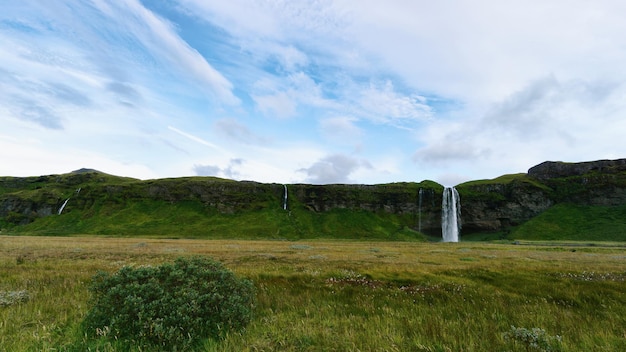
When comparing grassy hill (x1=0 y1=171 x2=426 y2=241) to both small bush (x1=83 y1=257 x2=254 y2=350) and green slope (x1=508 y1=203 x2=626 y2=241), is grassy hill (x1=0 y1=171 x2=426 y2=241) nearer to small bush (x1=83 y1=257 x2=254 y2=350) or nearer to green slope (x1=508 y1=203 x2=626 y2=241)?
green slope (x1=508 y1=203 x2=626 y2=241)

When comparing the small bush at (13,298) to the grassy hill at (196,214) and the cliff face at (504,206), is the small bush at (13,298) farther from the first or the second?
the cliff face at (504,206)

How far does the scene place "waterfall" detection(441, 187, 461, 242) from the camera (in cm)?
11916

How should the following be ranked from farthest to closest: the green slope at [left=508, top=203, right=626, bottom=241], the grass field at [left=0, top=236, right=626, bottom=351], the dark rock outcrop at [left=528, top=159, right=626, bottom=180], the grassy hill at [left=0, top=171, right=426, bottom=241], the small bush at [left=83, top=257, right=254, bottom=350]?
the dark rock outcrop at [left=528, top=159, right=626, bottom=180] < the grassy hill at [left=0, top=171, right=426, bottom=241] < the green slope at [left=508, top=203, right=626, bottom=241] < the small bush at [left=83, top=257, right=254, bottom=350] < the grass field at [left=0, top=236, right=626, bottom=351]

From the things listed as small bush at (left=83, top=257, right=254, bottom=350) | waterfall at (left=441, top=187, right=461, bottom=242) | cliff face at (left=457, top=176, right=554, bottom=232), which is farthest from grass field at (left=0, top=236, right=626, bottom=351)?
cliff face at (left=457, top=176, right=554, bottom=232)

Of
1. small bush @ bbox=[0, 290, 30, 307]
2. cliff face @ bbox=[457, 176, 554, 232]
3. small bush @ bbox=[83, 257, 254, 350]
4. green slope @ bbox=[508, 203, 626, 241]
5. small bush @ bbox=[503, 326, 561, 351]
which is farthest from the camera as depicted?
cliff face @ bbox=[457, 176, 554, 232]

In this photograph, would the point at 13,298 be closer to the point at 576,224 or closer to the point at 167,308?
the point at 167,308

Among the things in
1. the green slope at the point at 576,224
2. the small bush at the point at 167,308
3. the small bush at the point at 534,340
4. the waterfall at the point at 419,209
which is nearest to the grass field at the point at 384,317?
the small bush at the point at 534,340

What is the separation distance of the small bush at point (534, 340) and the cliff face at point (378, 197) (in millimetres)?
128536

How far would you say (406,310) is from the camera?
8.25 meters

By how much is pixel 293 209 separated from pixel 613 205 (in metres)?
126

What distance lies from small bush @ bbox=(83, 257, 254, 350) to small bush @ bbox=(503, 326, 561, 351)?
563 cm

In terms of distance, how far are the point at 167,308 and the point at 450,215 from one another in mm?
133675

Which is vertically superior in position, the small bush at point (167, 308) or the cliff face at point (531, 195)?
the cliff face at point (531, 195)

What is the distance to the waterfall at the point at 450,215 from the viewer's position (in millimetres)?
119162
